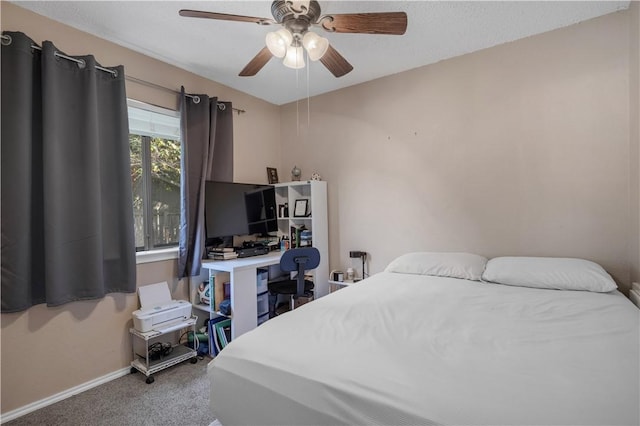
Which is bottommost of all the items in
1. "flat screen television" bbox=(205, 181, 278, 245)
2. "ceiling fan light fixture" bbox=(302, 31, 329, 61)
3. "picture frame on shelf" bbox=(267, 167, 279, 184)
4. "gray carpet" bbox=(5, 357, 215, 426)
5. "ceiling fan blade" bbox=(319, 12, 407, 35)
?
"gray carpet" bbox=(5, 357, 215, 426)

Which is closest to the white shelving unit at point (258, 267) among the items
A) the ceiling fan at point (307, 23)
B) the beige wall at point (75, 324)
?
the beige wall at point (75, 324)

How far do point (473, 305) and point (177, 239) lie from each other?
2.59 metres

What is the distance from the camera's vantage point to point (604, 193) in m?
2.22

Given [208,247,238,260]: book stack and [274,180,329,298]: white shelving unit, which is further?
[274,180,329,298]: white shelving unit

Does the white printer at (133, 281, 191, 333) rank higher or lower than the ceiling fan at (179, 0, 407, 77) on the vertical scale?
lower

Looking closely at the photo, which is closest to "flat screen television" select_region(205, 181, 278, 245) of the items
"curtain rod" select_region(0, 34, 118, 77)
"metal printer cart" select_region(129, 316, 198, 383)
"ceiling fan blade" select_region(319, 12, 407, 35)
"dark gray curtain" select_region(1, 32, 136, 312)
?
"dark gray curtain" select_region(1, 32, 136, 312)

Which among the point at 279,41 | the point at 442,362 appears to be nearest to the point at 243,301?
the point at 442,362

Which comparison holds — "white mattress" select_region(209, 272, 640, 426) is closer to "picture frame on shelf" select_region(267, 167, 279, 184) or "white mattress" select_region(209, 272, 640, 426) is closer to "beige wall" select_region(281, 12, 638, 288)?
"beige wall" select_region(281, 12, 638, 288)

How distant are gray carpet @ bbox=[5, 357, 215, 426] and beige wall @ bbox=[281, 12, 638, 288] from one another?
6.46ft

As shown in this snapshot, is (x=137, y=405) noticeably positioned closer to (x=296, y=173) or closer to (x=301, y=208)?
(x=301, y=208)

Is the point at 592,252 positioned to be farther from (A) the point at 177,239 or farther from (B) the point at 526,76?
(A) the point at 177,239

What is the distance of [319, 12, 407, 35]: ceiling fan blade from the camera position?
160 centimetres

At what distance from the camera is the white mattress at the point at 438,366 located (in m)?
0.87

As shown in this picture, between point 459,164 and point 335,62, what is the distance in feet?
4.95
